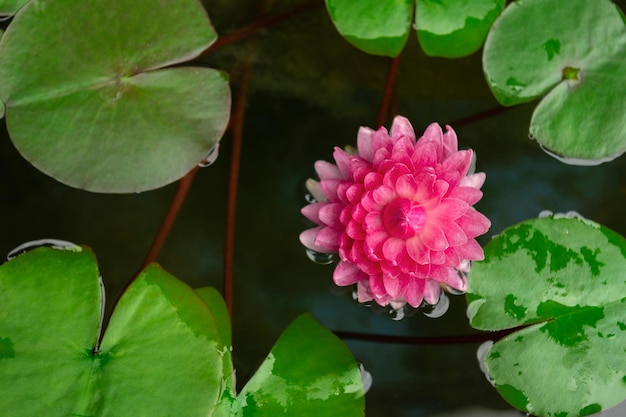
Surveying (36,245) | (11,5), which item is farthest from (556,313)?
(11,5)

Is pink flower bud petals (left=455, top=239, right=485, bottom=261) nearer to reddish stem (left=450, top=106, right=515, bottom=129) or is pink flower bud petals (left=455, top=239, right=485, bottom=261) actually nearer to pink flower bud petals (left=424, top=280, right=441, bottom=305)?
pink flower bud petals (left=424, top=280, right=441, bottom=305)

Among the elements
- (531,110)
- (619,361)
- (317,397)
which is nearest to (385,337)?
(317,397)

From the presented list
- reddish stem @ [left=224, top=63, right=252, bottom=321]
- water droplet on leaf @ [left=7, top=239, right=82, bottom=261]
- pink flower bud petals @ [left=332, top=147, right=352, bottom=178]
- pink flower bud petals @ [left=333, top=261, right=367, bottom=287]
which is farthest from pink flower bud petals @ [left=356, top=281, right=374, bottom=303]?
water droplet on leaf @ [left=7, top=239, right=82, bottom=261]

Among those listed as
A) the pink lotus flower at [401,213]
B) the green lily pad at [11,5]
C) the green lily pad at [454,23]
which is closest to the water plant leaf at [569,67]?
the green lily pad at [454,23]

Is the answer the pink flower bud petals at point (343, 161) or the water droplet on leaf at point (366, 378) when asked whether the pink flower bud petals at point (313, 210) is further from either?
the water droplet on leaf at point (366, 378)

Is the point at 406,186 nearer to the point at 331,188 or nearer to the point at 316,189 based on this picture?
the point at 331,188

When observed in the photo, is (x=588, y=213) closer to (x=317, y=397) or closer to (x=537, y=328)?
(x=537, y=328)
